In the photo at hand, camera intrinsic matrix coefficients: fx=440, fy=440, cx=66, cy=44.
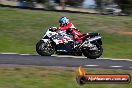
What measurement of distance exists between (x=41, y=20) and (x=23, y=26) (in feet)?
9.40

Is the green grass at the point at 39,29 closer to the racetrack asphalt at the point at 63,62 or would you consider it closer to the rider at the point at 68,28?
the rider at the point at 68,28

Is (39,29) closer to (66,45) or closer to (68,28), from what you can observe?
(66,45)

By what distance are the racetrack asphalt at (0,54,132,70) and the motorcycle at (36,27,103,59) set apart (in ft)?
1.61

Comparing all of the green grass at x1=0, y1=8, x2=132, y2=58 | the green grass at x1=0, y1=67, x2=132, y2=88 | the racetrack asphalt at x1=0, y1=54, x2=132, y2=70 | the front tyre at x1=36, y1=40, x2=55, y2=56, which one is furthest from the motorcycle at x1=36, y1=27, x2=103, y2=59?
the green grass at x1=0, y1=67, x2=132, y2=88

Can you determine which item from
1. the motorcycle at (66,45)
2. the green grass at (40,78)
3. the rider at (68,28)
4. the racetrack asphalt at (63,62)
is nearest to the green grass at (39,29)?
the motorcycle at (66,45)

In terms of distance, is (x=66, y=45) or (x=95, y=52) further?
(x=66, y=45)

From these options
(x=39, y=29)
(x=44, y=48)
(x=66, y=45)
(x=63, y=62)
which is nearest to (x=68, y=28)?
(x=66, y=45)

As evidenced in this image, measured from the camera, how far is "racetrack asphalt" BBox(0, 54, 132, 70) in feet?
60.5

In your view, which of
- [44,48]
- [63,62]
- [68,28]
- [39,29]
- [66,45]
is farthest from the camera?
[39,29]

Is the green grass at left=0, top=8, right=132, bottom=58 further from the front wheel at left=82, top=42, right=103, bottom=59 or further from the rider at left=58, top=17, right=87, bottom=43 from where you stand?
the rider at left=58, top=17, right=87, bottom=43

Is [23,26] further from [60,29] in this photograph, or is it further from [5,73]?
[5,73]

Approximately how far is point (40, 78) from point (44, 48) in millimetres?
6000

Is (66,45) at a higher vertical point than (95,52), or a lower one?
higher

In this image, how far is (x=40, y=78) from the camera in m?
14.9
